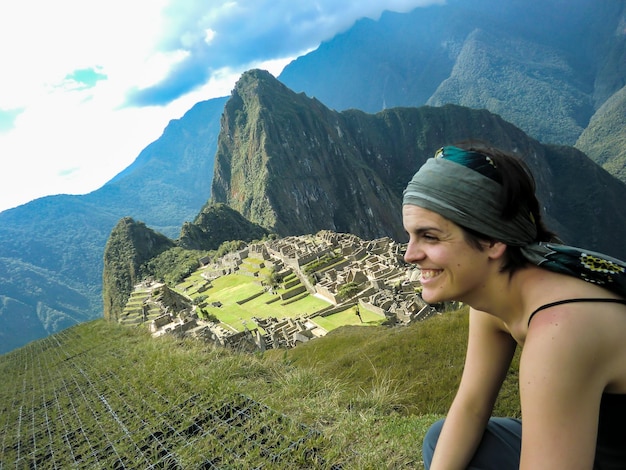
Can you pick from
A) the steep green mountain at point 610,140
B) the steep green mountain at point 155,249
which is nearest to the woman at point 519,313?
the steep green mountain at point 155,249

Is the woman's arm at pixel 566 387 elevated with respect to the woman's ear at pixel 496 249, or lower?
lower

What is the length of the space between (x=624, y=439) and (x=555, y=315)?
1.79 ft

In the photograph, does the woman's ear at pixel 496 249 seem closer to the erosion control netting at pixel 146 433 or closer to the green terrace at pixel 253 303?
the erosion control netting at pixel 146 433

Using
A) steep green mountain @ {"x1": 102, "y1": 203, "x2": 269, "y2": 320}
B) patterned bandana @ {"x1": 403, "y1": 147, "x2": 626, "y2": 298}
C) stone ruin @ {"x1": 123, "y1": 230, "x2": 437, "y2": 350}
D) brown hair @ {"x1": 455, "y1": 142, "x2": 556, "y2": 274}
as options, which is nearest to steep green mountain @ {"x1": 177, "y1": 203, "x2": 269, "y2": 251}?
steep green mountain @ {"x1": 102, "y1": 203, "x2": 269, "y2": 320}

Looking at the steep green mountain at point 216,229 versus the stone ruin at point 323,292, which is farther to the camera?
the steep green mountain at point 216,229

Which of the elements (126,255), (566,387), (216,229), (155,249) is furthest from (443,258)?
(216,229)

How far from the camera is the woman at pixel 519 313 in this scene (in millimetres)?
1191

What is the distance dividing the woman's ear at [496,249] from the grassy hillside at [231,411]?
1626 mm

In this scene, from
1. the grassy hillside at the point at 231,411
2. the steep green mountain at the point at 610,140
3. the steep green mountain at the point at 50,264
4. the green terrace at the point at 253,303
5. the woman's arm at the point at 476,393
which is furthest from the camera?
the steep green mountain at the point at 610,140

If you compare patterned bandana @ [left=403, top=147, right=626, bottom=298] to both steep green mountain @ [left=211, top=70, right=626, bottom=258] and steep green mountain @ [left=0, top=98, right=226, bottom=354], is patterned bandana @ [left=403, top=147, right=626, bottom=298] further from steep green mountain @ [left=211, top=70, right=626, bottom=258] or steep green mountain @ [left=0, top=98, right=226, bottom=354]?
steep green mountain @ [left=0, top=98, right=226, bottom=354]

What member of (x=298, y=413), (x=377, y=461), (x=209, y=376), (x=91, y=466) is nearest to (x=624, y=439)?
(x=377, y=461)

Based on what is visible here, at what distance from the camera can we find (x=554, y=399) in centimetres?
119

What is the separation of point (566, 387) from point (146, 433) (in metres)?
3.29

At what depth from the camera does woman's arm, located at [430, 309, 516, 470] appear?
5.92 feet
